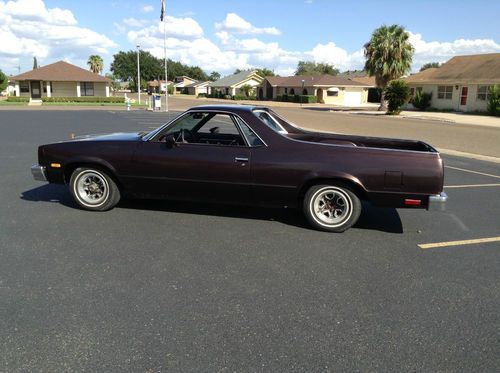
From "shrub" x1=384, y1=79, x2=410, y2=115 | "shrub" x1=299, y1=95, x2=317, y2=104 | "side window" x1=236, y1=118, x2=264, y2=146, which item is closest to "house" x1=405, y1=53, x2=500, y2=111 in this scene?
"shrub" x1=384, y1=79, x2=410, y2=115

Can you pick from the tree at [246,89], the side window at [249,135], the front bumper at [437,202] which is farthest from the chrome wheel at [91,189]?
the tree at [246,89]

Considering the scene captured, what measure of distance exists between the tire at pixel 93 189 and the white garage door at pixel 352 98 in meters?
64.1

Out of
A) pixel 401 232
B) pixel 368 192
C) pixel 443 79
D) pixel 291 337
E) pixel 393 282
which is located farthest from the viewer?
pixel 443 79

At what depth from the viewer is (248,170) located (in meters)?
5.46

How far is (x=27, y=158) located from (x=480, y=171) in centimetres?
1053

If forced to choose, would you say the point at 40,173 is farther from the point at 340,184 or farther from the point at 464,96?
the point at 464,96

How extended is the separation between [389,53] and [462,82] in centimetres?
665

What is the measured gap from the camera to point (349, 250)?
4883 millimetres

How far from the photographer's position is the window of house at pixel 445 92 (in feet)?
134

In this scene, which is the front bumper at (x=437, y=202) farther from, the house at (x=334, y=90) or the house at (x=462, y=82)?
the house at (x=334, y=90)

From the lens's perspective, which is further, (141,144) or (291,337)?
(141,144)

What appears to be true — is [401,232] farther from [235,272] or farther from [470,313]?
[235,272]

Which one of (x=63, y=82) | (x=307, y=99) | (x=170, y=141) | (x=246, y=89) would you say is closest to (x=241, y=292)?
(x=170, y=141)

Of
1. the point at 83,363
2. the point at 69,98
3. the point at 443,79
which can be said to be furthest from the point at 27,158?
the point at 69,98
